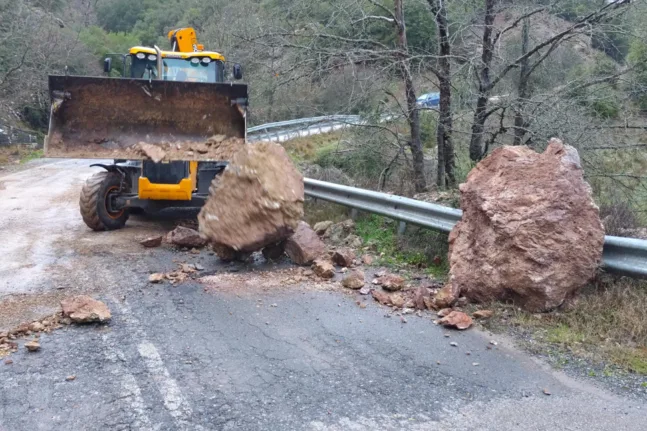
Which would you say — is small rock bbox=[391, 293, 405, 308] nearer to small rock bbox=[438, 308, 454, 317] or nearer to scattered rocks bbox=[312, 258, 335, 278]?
small rock bbox=[438, 308, 454, 317]

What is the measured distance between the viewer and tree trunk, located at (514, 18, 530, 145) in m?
8.49

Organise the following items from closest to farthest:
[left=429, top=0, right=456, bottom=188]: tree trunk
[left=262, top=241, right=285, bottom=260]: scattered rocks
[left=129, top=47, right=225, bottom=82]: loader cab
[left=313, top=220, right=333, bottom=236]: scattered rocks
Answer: [left=262, top=241, right=285, bottom=260]: scattered rocks → [left=313, top=220, right=333, bottom=236]: scattered rocks → [left=429, top=0, right=456, bottom=188]: tree trunk → [left=129, top=47, right=225, bottom=82]: loader cab

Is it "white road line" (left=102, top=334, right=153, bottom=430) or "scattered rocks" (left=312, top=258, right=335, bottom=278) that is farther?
"scattered rocks" (left=312, top=258, right=335, bottom=278)

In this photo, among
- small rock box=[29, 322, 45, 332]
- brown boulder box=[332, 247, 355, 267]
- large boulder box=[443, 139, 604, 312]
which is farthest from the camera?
brown boulder box=[332, 247, 355, 267]

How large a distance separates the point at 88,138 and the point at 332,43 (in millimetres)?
3921

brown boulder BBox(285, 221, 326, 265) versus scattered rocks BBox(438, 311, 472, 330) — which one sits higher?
brown boulder BBox(285, 221, 326, 265)

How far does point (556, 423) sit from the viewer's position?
11.1 feet

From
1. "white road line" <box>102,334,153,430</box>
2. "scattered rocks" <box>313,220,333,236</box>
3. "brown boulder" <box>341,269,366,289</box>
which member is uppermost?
"scattered rocks" <box>313,220,333,236</box>

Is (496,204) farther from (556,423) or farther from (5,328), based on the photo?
(5,328)

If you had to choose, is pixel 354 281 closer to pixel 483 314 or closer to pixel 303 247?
pixel 303 247

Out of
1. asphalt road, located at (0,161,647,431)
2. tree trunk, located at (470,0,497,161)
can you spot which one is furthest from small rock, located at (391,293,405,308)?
tree trunk, located at (470,0,497,161)

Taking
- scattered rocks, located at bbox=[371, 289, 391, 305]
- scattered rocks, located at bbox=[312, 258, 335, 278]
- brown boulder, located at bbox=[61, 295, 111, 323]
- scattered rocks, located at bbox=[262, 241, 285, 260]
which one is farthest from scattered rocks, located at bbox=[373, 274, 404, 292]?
brown boulder, located at bbox=[61, 295, 111, 323]

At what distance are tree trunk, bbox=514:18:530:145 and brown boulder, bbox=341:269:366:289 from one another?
3671mm

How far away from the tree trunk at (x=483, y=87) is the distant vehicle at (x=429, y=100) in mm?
843
